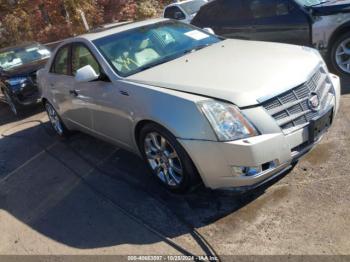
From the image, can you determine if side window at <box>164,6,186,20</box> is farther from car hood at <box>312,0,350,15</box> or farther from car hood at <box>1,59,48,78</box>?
car hood at <box>312,0,350,15</box>

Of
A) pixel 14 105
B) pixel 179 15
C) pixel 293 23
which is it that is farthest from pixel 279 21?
pixel 179 15

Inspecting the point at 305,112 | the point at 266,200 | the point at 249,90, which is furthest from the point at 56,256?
the point at 305,112

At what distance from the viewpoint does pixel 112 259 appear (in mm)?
3252

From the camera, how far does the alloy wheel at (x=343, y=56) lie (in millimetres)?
6066

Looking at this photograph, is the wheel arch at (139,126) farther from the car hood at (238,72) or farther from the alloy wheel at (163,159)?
the car hood at (238,72)

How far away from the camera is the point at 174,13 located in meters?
12.5

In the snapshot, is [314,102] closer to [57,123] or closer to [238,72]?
[238,72]

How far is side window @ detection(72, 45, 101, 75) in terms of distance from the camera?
454cm

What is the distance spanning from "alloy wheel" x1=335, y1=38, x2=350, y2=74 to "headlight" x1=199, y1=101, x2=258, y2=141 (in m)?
3.72

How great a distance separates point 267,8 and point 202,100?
4315mm

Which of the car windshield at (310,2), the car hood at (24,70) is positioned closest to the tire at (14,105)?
the car hood at (24,70)

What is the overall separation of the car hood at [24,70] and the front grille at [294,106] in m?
6.84

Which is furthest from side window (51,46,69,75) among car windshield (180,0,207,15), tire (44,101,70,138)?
car windshield (180,0,207,15)

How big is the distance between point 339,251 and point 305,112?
1154 mm
